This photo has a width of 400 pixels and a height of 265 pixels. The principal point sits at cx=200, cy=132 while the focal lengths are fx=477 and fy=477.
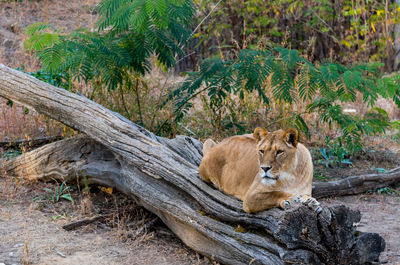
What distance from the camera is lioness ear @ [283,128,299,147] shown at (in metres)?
3.64

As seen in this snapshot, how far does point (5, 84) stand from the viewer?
5.54m

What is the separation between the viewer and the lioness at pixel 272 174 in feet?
11.8

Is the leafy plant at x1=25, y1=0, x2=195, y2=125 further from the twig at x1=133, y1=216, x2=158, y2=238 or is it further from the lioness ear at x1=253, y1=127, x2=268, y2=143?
the lioness ear at x1=253, y1=127, x2=268, y2=143

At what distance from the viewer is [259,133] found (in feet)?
12.6

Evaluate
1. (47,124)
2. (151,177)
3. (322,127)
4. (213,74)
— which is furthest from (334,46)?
(151,177)

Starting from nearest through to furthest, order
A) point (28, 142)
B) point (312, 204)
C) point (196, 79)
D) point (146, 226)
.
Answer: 1. point (312, 204)
2. point (146, 226)
3. point (196, 79)
4. point (28, 142)

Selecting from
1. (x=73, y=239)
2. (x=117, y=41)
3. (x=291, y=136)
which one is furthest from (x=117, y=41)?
(x=291, y=136)

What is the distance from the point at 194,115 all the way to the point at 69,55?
307 cm

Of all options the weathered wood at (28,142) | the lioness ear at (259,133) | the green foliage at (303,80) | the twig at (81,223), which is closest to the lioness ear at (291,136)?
the lioness ear at (259,133)

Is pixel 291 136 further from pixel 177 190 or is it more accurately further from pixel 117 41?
pixel 117 41

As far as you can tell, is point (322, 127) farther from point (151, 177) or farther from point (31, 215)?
point (31, 215)

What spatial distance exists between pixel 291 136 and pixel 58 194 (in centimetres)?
301

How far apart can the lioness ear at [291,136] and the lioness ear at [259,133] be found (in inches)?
7.4

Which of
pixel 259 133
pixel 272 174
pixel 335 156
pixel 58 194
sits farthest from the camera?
pixel 335 156
